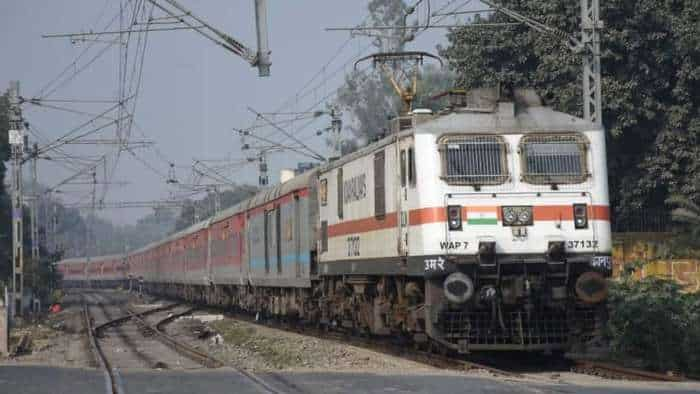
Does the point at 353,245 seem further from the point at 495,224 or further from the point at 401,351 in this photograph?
the point at 495,224

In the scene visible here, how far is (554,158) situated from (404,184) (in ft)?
7.61

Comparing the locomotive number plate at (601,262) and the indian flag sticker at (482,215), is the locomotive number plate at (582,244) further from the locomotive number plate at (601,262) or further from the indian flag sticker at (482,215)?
the indian flag sticker at (482,215)

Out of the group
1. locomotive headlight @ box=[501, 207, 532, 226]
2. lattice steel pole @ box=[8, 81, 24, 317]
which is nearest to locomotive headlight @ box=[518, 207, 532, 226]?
locomotive headlight @ box=[501, 207, 532, 226]

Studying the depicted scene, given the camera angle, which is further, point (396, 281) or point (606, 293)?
point (396, 281)

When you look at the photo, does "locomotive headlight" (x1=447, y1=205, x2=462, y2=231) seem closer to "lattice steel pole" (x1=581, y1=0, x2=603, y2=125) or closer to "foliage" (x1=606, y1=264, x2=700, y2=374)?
"foliage" (x1=606, y1=264, x2=700, y2=374)

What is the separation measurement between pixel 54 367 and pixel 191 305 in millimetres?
34411

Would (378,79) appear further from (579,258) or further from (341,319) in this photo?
(579,258)

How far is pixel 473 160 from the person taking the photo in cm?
1644

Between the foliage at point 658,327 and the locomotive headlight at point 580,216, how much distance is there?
2.75m

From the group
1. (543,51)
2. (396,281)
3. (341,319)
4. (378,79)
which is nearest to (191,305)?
(543,51)

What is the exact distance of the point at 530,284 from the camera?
16.1 meters

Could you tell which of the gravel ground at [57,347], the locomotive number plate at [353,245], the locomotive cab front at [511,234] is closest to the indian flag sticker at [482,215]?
the locomotive cab front at [511,234]

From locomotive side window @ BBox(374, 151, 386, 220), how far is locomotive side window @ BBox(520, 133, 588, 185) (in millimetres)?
2755

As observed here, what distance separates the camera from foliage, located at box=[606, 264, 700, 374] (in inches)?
691
